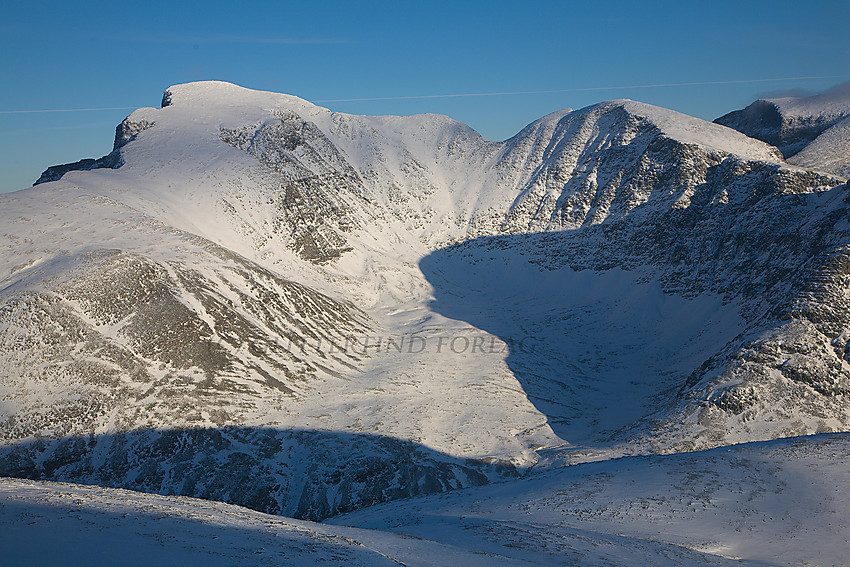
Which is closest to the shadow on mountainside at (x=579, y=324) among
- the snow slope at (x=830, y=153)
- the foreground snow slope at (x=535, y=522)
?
the foreground snow slope at (x=535, y=522)

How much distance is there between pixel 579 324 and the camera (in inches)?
3669

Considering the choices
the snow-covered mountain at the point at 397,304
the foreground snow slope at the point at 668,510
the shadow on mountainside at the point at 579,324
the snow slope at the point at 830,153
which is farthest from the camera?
the snow slope at the point at 830,153

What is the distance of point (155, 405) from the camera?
2136 inches

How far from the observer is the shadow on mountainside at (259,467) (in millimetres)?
47094

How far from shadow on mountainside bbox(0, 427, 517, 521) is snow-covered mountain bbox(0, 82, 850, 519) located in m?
0.19

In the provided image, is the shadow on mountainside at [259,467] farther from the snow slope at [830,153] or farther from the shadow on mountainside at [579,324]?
the snow slope at [830,153]

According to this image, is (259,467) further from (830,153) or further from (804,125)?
(804,125)

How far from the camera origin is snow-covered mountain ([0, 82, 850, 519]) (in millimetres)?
52406

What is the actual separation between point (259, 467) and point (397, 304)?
5005 cm

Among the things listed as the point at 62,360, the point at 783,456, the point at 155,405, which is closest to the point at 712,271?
the point at 783,456

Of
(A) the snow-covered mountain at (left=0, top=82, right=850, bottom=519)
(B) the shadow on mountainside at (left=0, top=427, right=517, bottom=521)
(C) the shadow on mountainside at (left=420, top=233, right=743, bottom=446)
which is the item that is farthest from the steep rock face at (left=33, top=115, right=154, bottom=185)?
(B) the shadow on mountainside at (left=0, top=427, right=517, bottom=521)

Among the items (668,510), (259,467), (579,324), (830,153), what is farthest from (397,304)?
(830,153)

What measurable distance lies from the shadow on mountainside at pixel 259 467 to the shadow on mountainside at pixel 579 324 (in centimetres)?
1736

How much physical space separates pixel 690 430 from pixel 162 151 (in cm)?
10085
